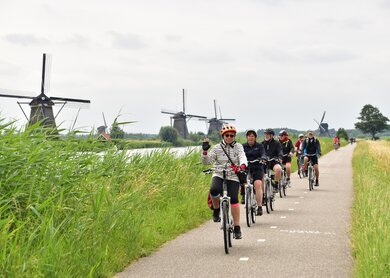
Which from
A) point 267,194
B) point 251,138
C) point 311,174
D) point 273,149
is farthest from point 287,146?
point 251,138

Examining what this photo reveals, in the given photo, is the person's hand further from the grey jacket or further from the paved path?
the paved path

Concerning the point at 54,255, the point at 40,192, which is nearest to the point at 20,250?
the point at 54,255

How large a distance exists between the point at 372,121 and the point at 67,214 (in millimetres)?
170425

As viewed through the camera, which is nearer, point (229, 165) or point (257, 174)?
point (229, 165)

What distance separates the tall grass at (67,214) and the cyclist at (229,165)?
127 centimetres

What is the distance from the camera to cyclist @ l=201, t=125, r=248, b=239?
352 inches

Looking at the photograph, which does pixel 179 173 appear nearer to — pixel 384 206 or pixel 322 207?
pixel 322 207

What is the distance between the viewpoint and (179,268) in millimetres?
7344

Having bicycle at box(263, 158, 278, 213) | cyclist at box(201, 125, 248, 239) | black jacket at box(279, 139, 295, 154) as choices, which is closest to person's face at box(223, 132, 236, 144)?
cyclist at box(201, 125, 248, 239)

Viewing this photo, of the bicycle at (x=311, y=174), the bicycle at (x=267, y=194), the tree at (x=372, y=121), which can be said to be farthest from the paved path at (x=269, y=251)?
the tree at (x=372, y=121)

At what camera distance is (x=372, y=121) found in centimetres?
16812

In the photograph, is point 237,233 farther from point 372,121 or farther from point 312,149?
point 372,121

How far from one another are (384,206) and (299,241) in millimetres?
1850

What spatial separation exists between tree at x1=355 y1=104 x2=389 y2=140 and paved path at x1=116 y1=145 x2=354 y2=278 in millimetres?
162055
